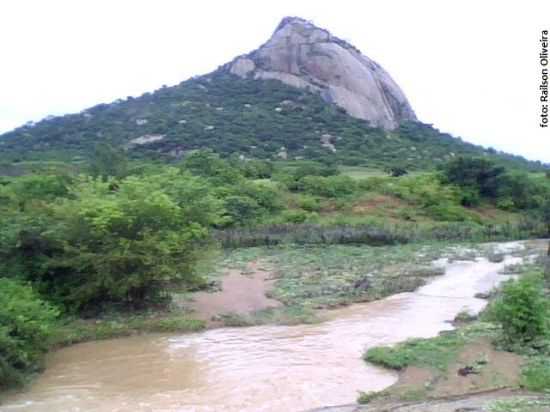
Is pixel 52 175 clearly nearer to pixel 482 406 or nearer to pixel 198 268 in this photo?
pixel 198 268

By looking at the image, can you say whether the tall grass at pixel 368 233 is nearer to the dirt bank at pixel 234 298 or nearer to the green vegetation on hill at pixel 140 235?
the green vegetation on hill at pixel 140 235

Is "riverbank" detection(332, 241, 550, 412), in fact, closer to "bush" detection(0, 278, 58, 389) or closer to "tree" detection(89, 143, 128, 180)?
"bush" detection(0, 278, 58, 389)

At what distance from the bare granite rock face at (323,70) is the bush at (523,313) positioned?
2635 inches

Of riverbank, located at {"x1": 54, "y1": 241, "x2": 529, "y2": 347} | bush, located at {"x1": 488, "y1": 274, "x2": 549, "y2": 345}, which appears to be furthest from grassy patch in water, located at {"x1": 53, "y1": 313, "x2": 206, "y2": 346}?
bush, located at {"x1": 488, "y1": 274, "x2": 549, "y2": 345}

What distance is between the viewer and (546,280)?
2161cm

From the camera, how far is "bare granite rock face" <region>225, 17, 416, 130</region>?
80938 mm

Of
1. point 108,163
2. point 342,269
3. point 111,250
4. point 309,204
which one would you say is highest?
point 108,163

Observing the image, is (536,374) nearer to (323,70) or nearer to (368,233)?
(368,233)

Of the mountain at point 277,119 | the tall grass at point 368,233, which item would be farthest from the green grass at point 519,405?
the mountain at point 277,119

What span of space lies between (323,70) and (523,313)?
7004 centimetres

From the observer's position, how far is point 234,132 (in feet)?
230

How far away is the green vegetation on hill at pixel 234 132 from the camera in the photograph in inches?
2562

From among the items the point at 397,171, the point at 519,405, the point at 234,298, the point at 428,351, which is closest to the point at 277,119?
the point at 397,171

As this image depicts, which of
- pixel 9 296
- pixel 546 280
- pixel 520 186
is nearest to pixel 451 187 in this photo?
pixel 520 186
